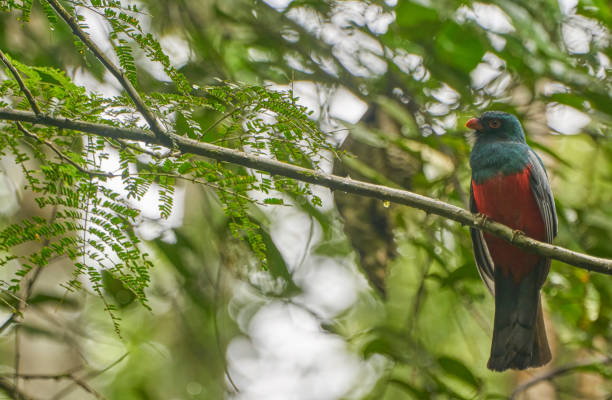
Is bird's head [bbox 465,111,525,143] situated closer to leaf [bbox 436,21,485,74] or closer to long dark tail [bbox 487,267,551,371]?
leaf [bbox 436,21,485,74]

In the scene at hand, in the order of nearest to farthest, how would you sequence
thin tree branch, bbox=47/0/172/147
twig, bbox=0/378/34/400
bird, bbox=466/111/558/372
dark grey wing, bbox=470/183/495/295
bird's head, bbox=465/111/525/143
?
1. thin tree branch, bbox=47/0/172/147
2. twig, bbox=0/378/34/400
3. bird, bbox=466/111/558/372
4. dark grey wing, bbox=470/183/495/295
5. bird's head, bbox=465/111/525/143

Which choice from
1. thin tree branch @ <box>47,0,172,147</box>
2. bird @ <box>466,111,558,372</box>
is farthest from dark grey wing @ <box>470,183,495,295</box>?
thin tree branch @ <box>47,0,172,147</box>

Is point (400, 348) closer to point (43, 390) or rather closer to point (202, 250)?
point (202, 250)

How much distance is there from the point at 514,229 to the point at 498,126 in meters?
0.75

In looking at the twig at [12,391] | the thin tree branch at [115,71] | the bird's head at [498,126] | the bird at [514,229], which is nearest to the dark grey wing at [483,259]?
the bird at [514,229]

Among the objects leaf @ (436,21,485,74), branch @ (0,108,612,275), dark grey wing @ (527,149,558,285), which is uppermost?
branch @ (0,108,612,275)

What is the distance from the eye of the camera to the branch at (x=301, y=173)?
163cm

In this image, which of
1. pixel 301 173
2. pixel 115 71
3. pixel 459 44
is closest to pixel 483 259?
pixel 459 44

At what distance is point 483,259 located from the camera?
132 inches

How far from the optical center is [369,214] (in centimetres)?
385

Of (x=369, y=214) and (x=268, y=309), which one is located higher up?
(x=369, y=214)

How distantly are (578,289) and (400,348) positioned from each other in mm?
1310

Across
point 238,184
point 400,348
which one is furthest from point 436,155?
point 238,184

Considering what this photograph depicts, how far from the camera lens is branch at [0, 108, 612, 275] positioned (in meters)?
1.63
